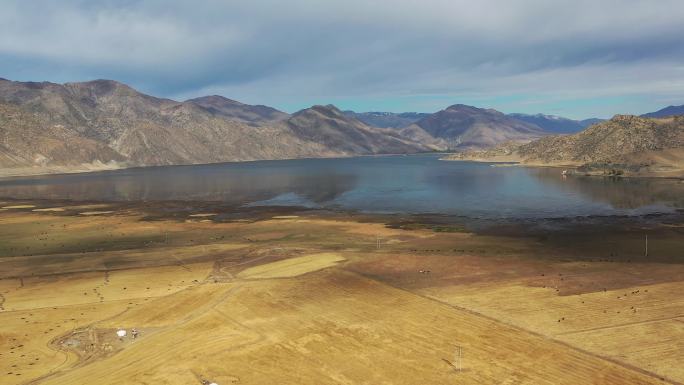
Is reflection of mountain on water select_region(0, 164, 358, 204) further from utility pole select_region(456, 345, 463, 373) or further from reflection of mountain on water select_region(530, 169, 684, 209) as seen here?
utility pole select_region(456, 345, 463, 373)

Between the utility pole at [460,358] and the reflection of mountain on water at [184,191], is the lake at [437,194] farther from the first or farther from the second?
the utility pole at [460,358]

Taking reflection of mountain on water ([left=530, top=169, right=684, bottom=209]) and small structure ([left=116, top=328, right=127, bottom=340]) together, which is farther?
reflection of mountain on water ([left=530, top=169, right=684, bottom=209])

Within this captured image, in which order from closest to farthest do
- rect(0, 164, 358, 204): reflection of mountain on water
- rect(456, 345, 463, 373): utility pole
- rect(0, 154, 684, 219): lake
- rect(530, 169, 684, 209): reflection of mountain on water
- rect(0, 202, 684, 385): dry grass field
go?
rect(456, 345, 463, 373): utility pole
rect(0, 202, 684, 385): dry grass field
rect(0, 154, 684, 219): lake
rect(530, 169, 684, 209): reflection of mountain on water
rect(0, 164, 358, 204): reflection of mountain on water

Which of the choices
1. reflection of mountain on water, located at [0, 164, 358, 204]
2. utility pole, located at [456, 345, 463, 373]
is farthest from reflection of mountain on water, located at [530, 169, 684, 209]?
utility pole, located at [456, 345, 463, 373]

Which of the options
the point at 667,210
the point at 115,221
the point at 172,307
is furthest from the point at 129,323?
the point at 667,210

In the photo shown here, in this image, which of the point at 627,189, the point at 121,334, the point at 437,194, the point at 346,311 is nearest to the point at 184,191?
the point at 437,194
